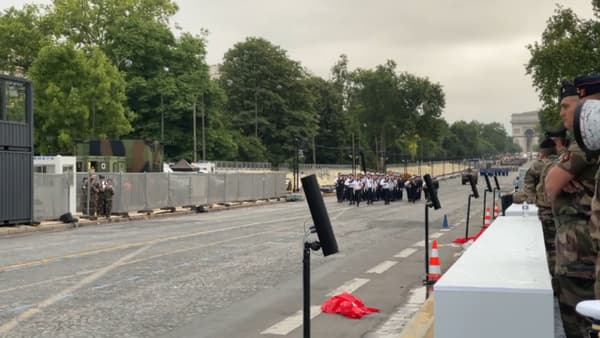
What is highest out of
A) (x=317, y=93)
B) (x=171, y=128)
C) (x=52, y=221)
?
(x=317, y=93)

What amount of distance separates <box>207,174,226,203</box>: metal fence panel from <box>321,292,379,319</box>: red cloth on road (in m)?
29.3

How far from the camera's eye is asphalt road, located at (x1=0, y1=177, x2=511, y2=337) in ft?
26.3

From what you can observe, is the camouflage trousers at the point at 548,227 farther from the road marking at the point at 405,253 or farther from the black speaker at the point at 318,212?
the road marking at the point at 405,253

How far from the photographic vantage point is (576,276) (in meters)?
4.87

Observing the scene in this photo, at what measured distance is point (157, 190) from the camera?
32938mm

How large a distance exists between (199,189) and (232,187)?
4.82 m

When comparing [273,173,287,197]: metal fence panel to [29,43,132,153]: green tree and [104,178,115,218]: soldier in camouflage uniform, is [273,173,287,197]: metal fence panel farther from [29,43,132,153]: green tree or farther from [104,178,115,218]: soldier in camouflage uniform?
[104,178,115,218]: soldier in camouflage uniform

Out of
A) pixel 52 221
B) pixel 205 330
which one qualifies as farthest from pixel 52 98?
pixel 205 330

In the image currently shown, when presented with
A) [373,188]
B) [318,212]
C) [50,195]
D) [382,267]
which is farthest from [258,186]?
[318,212]

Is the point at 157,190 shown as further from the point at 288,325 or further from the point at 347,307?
the point at 288,325

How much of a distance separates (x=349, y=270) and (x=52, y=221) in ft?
56.5

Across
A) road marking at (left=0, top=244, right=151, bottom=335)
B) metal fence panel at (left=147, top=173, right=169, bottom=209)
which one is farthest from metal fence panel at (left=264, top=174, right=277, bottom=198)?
road marking at (left=0, top=244, right=151, bottom=335)

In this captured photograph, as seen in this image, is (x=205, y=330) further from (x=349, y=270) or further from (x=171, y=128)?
(x=171, y=128)

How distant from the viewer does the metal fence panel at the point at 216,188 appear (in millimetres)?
38091
